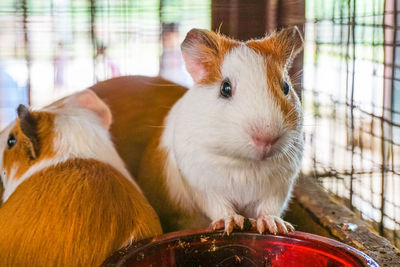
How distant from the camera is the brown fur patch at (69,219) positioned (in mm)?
1613

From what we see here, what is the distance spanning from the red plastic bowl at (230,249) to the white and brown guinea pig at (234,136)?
48mm

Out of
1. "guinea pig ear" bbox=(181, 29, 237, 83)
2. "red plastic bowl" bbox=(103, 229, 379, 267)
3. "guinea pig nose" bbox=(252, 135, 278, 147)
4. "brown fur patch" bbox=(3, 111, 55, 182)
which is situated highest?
"guinea pig ear" bbox=(181, 29, 237, 83)

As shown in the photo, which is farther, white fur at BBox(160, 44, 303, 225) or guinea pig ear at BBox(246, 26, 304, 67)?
guinea pig ear at BBox(246, 26, 304, 67)

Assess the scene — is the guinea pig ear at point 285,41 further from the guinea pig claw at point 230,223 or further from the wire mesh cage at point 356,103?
the guinea pig claw at point 230,223

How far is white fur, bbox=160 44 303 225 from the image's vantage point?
1508 millimetres

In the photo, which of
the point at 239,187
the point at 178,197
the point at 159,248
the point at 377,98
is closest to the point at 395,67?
the point at 377,98

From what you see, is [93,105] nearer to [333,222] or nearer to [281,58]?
[281,58]

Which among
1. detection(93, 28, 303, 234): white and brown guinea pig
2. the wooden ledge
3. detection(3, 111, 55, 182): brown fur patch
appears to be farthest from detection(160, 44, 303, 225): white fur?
detection(3, 111, 55, 182): brown fur patch

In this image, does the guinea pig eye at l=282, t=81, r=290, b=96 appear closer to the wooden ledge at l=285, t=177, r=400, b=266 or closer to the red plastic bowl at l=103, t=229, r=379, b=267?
the red plastic bowl at l=103, t=229, r=379, b=267

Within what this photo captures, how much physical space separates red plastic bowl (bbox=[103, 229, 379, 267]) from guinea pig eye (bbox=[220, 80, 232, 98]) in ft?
1.44

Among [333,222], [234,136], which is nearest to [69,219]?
[234,136]

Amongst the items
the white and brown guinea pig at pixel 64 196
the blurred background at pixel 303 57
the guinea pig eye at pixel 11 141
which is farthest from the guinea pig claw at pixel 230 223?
the guinea pig eye at pixel 11 141

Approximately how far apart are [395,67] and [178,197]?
3.27 ft

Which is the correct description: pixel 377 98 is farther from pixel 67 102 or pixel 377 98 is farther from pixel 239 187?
pixel 67 102
